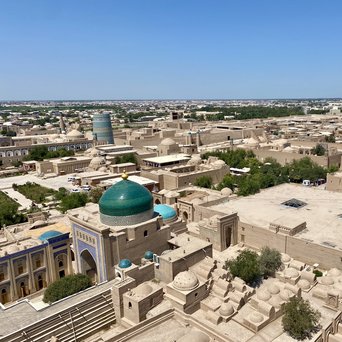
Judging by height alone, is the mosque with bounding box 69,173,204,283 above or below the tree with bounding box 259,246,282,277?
above

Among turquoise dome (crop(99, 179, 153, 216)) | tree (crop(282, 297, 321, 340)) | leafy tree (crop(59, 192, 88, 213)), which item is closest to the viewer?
tree (crop(282, 297, 321, 340))

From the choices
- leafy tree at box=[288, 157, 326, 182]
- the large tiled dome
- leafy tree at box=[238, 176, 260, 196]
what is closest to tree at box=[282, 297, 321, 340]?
the large tiled dome

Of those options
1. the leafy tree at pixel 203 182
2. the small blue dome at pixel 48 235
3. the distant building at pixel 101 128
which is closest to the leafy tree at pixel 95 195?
the leafy tree at pixel 203 182

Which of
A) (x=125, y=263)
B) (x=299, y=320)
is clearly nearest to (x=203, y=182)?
(x=125, y=263)

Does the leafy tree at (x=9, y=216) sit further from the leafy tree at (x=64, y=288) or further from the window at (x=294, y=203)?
the window at (x=294, y=203)

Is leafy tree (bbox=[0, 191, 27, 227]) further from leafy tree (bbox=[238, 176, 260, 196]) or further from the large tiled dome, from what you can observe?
leafy tree (bbox=[238, 176, 260, 196])

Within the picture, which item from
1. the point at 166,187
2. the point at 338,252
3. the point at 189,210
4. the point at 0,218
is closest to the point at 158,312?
the point at 338,252
